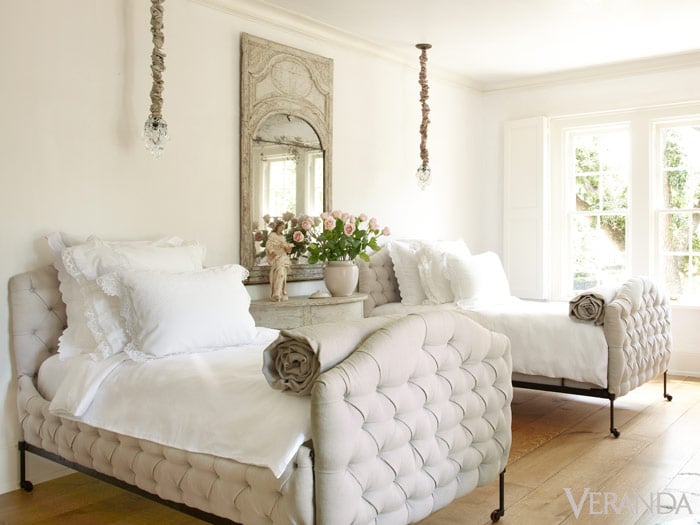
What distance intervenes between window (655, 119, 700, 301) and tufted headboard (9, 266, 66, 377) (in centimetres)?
488

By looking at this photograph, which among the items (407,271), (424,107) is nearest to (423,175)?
(424,107)

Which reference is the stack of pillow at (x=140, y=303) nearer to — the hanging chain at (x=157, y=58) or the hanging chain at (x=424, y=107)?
the hanging chain at (x=157, y=58)

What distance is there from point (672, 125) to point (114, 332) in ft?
16.4

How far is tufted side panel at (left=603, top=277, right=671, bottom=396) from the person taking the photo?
4.10 m

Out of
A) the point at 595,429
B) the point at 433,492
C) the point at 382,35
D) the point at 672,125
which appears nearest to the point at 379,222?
the point at 382,35

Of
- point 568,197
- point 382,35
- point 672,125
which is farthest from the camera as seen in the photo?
point 568,197

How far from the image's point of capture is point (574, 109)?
6.32 m

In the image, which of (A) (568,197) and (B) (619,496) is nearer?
(B) (619,496)

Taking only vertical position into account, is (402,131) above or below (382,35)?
below

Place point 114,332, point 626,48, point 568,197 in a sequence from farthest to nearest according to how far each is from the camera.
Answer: point 568,197
point 626,48
point 114,332

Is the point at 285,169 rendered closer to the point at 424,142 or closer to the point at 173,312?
the point at 424,142

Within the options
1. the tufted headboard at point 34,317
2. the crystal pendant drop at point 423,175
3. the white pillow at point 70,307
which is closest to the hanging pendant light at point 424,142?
the crystal pendant drop at point 423,175

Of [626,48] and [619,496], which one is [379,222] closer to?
[626,48]
